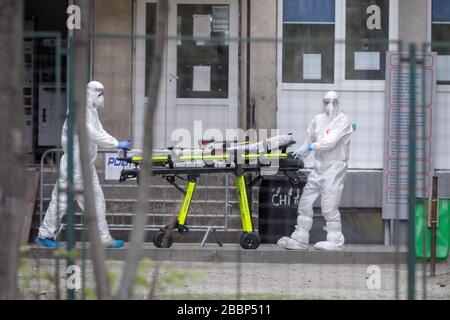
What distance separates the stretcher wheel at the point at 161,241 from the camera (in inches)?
469

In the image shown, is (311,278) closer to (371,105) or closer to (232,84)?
(371,105)

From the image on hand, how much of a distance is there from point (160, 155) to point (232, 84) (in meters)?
3.69

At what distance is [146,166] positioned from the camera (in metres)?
6.45

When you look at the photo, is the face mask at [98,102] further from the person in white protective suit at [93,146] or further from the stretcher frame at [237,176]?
the stretcher frame at [237,176]

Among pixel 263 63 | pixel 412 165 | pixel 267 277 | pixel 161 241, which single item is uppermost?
pixel 263 63

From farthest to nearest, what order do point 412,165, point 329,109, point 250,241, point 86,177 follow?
point 250,241 → point 329,109 → point 412,165 → point 86,177

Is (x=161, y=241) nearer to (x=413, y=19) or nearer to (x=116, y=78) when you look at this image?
(x=116, y=78)

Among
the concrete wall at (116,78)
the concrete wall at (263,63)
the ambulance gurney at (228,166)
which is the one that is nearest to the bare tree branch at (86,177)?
the concrete wall at (116,78)

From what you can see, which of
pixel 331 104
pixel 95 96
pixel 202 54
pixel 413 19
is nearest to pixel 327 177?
pixel 331 104

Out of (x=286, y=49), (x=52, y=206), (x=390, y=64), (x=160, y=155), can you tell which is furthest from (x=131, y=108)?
(x=286, y=49)

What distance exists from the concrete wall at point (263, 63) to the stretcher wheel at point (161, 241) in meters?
2.57

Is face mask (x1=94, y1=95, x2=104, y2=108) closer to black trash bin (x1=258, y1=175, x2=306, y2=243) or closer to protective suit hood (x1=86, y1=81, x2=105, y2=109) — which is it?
protective suit hood (x1=86, y1=81, x2=105, y2=109)

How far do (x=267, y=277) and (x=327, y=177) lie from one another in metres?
1.85
